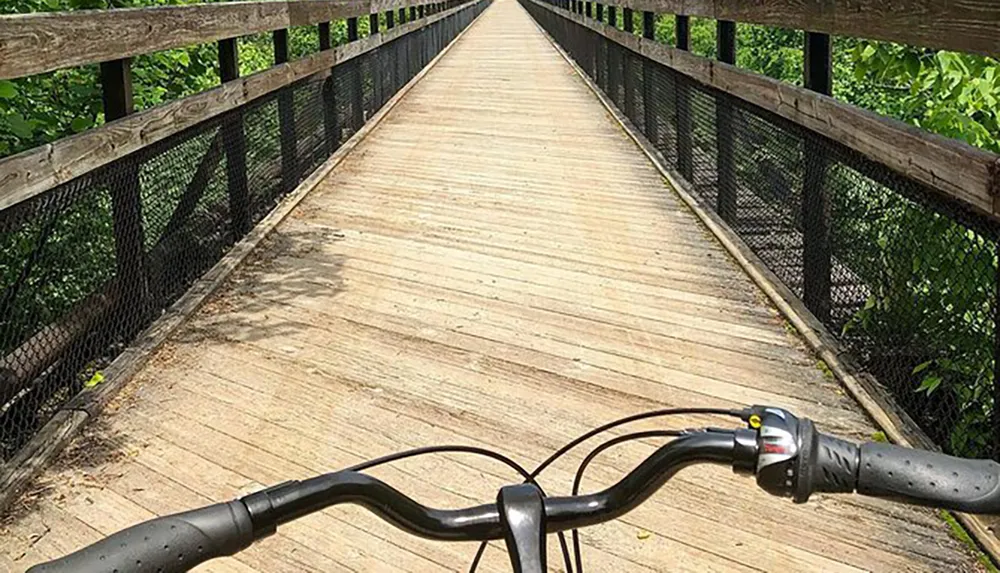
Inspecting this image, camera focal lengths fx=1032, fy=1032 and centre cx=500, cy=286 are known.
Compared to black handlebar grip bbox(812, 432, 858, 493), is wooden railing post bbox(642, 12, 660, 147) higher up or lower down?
higher up

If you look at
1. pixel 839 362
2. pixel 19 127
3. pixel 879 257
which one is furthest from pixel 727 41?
pixel 19 127

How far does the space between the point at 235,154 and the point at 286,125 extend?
1.15 m

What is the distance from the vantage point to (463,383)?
Answer: 3.39 meters

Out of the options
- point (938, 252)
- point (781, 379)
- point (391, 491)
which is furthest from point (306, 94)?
point (391, 491)

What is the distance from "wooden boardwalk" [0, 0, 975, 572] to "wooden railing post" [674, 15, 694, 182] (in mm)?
528

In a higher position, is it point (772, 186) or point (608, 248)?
point (772, 186)

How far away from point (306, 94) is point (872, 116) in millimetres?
4332

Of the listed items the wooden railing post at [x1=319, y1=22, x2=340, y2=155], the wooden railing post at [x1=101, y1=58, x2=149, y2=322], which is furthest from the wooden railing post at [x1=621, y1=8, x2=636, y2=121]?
the wooden railing post at [x1=101, y1=58, x2=149, y2=322]

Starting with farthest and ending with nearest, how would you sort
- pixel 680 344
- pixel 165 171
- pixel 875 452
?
pixel 165 171 < pixel 680 344 < pixel 875 452

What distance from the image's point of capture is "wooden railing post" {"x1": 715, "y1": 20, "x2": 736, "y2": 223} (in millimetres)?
5273

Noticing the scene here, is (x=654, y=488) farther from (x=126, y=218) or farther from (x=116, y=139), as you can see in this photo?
(x=126, y=218)

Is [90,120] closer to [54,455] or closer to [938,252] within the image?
[54,455]

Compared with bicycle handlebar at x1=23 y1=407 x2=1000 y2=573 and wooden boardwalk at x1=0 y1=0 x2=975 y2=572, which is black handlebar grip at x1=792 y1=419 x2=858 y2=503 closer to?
bicycle handlebar at x1=23 y1=407 x2=1000 y2=573

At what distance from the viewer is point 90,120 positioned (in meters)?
4.46
